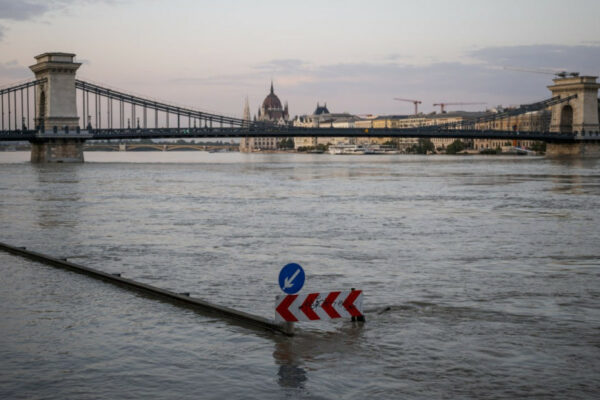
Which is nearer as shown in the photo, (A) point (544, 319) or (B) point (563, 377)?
(B) point (563, 377)

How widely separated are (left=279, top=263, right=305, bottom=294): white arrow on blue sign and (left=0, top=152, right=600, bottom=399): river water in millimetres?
799

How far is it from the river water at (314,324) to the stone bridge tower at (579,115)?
108 metres

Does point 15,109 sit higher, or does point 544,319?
point 15,109

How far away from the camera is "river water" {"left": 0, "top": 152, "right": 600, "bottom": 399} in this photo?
29.6 feet

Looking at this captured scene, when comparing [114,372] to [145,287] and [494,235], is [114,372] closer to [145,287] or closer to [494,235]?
[145,287]

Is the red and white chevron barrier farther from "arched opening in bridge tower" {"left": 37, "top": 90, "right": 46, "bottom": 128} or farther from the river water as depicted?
"arched opening in bridge tower" {"left": 37, "top": 90, "right": 46, "bottom": 128}

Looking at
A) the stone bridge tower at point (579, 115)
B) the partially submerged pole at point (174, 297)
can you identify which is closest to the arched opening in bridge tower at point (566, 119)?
the stone bridge tower at point (579, 115)

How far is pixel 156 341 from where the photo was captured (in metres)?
10.7

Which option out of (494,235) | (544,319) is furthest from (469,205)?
(544,319)

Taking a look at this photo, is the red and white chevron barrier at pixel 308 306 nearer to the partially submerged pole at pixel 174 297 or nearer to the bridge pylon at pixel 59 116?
the partially submerged pole at pixel 174 297

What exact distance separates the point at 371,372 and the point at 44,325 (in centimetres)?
490

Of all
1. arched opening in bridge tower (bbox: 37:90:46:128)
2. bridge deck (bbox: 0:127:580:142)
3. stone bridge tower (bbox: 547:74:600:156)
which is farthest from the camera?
stone bridge tower (bbox: 547:74:600:156)

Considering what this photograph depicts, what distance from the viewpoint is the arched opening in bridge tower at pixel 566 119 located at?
134875 millimetres

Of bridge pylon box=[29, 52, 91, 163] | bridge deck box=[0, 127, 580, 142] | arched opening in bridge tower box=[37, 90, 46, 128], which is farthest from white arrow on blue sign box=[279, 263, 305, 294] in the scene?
arched opening in bridge tower box=[37, 90, 46, 128]
